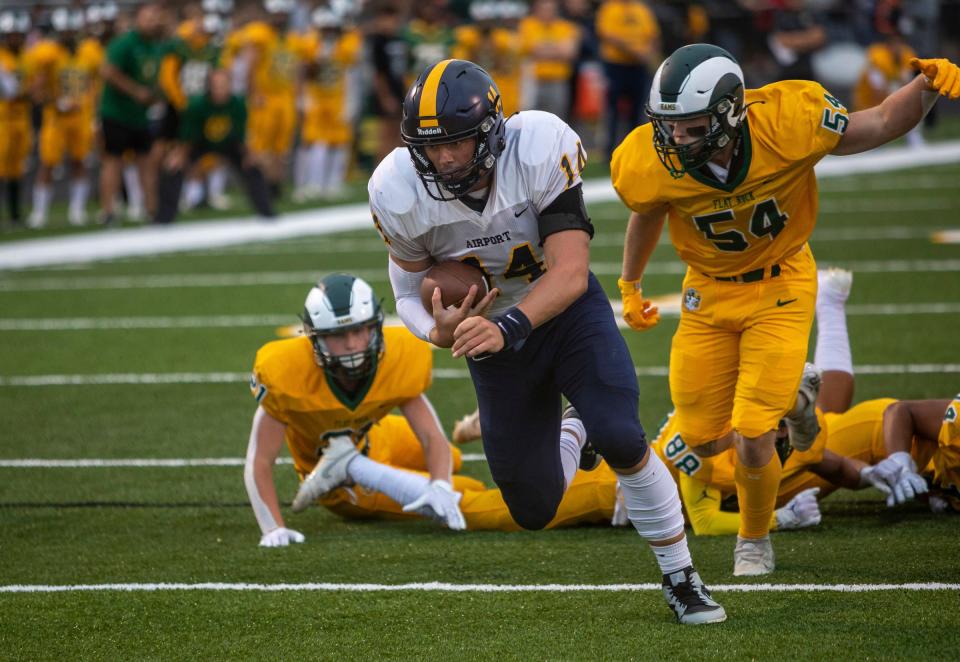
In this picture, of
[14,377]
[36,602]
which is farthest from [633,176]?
[14,377]

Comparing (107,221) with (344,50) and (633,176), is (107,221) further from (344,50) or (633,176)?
(633,176)

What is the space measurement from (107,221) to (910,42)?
1228cm

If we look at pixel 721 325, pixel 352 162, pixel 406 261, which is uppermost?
pixel 406 261

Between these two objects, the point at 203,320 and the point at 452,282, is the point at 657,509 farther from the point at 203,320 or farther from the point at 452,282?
the point at 203,320

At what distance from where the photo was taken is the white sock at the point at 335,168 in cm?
1585

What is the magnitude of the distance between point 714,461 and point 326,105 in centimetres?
1137

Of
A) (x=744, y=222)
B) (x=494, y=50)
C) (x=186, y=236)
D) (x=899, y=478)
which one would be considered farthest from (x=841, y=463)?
(x=494, y=50)

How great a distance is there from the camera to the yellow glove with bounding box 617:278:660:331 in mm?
4609

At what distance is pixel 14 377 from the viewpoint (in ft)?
25.1

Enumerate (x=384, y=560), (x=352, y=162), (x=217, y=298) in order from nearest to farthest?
(x=384, y=560) → (x=217, y=298) → (x=352, y=162)

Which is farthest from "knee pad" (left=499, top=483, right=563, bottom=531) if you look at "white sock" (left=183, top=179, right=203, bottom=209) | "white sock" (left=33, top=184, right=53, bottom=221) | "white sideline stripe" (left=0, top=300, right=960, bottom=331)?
"white sock" (left=183, top=179, right=203, bottom=209)

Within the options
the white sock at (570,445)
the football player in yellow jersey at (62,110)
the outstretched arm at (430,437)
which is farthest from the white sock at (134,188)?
the white sock at (570,445)

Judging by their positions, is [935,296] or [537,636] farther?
[935,296]

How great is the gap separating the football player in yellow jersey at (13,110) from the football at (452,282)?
1046cm
